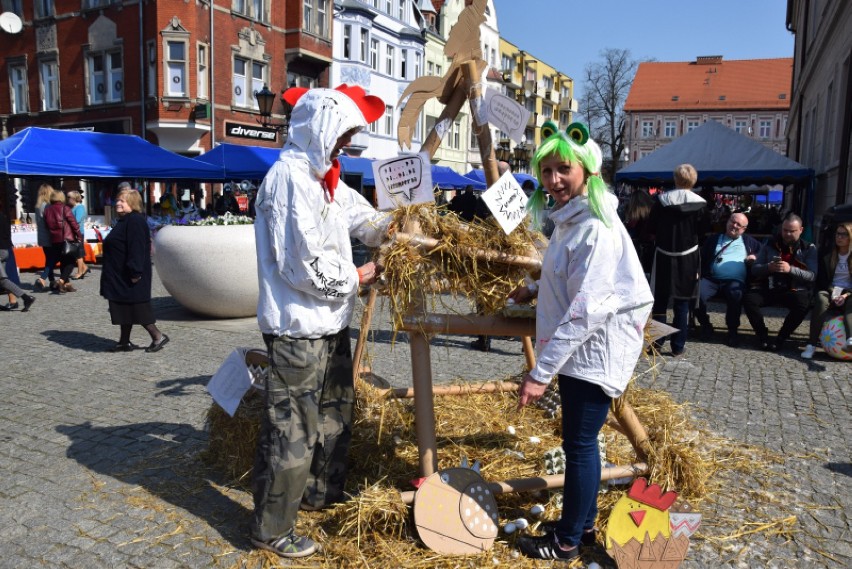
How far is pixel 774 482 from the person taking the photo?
3.72 metres

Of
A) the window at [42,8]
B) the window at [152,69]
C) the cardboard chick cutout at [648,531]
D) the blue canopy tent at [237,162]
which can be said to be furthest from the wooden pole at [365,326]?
the window at [42,8]

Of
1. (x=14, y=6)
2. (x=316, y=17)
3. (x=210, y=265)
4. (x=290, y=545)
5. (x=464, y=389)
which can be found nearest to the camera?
(x=290, y=545)

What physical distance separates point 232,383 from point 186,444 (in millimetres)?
1006

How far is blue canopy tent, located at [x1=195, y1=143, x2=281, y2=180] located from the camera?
50.7 ft

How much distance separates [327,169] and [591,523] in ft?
6.26

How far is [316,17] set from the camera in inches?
1254

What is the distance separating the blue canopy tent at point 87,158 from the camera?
12.0m

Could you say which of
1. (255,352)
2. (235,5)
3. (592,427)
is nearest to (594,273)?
(592,427)

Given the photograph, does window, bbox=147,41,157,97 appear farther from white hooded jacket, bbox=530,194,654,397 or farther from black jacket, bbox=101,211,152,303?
white hooded jacket, bbox=530,194,654,397

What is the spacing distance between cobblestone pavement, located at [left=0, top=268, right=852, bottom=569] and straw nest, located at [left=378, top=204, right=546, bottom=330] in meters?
0.39

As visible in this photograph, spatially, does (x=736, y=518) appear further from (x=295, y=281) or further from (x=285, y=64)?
(x=285, y=64)

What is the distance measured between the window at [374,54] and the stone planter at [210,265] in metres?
31.0

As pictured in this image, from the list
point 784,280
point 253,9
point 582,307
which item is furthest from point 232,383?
point 253,9

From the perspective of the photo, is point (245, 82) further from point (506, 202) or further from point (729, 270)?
point (506, 202)
